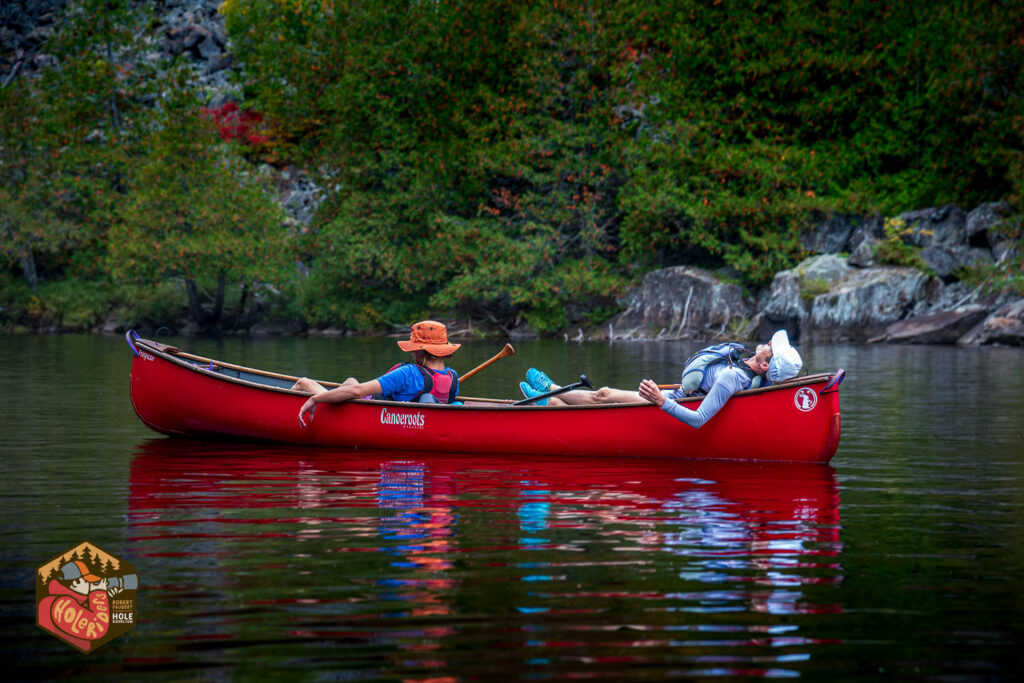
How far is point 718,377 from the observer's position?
366 inches

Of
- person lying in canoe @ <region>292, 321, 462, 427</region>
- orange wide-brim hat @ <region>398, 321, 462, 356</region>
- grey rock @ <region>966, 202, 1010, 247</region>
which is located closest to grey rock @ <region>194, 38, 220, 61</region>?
grey rock @ <region>966, 202, 1010, 247</region>

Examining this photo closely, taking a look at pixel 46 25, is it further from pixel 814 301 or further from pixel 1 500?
pixel 1 500

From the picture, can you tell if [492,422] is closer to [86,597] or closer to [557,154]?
[86,597]

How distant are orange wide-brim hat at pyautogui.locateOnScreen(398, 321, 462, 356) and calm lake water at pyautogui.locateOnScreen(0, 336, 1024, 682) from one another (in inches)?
40.3

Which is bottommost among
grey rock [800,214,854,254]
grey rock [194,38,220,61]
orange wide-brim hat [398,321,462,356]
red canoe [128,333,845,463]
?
red canoe [128,333,845,463]

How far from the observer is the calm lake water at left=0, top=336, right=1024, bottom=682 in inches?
170

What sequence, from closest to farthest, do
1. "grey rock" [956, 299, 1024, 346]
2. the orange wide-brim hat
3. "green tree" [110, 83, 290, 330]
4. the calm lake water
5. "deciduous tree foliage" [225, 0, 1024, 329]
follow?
1. the calm lake water
2. the orange wide-brim hat
3. "grey rock" [956, 299, 1024, 346]
4. "deciduous tree foliage" [225, 0, 1024, 329]
5. "green tree" [110, 83, 290, 330]

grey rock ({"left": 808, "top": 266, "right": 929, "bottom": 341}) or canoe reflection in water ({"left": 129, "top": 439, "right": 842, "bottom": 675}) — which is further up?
grey rock ({"left": 808, "top": 266, "right": 929, "bottom": 341})

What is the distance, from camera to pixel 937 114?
33438 mm

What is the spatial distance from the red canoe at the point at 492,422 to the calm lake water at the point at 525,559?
0.75ft

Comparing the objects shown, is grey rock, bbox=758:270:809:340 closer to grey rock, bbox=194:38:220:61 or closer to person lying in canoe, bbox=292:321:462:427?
person lying in canoe, bbox=292:321:462:427

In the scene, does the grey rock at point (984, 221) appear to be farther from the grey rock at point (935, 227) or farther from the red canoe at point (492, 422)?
the red canoe at point (492, 422)

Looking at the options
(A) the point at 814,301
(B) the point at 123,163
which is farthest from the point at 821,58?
(B) the point at 123,163

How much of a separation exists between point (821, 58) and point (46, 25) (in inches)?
1544
